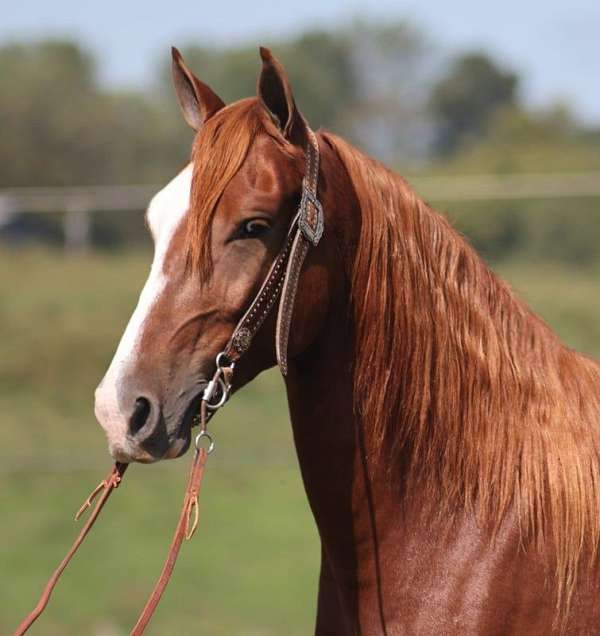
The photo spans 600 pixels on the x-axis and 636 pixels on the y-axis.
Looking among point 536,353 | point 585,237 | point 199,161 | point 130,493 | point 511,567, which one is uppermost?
point 199,161

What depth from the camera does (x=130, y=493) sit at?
38.3 ft

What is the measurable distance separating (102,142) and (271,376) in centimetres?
1283

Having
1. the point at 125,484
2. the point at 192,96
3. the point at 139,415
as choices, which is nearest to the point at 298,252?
the point at 139,415

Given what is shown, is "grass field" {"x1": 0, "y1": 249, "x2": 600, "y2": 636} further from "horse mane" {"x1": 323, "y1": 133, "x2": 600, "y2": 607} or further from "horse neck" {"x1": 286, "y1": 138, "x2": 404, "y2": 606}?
"horse neck" {"x1": 286, "y1": 138, "x2": 404, "y2": 606}

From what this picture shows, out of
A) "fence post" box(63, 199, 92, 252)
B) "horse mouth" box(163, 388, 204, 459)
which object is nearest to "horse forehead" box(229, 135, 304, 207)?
"horse mouth" box(163, 388, 204, 459)

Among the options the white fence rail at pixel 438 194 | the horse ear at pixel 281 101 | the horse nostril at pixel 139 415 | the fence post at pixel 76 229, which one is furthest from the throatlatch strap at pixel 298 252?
the fence post at pixel 76 229

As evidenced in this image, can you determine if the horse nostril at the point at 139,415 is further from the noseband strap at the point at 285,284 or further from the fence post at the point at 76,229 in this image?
the fence post at the point at 76,229

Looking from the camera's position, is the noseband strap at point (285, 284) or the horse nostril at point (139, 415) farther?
the noseband strap at point (285, 284)

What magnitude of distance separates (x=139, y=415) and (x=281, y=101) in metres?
0.80

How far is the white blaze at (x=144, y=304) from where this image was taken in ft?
8.41

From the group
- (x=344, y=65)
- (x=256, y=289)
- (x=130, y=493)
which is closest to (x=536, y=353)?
(x=256, y=289)

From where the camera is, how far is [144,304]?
8.65 feet

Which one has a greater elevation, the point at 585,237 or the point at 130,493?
the point at 585,237

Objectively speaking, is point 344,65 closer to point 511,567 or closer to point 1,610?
point 1,610
